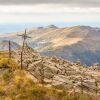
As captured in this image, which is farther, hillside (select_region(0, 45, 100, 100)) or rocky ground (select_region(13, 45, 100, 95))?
rocky ground (select_region(13, 45, 100, 95))

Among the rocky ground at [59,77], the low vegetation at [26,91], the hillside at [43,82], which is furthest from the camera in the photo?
the rocky ground at [59,77]

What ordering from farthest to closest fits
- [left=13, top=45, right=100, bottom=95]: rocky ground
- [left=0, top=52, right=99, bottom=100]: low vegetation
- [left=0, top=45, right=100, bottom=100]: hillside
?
1. [left=13, top=45, right=100, bottom=95]: rocky ground
2. [left=0, top=45, right=100, bottom=100]: hillside
3. [left=0, top=52, right=99, bottom=100]: low vegetation

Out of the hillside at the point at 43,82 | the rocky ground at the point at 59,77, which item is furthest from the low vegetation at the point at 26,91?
the rocky ground at the point at 59,77

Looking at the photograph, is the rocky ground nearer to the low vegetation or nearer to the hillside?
the hillside

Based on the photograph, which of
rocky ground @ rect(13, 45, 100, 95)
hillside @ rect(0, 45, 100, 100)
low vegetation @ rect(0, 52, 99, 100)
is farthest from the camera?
rocky ground @ rect(13, 45, 100, 95)

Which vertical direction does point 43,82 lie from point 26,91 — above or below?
above

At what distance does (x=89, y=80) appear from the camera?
56.6 m

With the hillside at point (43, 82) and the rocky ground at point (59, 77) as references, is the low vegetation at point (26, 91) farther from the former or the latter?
the rocky ground at point (59, 77)

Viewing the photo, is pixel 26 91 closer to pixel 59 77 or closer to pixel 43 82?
pixel 43 82

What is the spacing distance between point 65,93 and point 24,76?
760 cm

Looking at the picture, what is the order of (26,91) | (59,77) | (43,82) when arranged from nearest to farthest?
(26,91)
(43,82)
(59,77)

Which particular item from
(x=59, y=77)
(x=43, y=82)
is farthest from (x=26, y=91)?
(x=59, y=77)

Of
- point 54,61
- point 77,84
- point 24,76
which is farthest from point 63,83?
point 54,61

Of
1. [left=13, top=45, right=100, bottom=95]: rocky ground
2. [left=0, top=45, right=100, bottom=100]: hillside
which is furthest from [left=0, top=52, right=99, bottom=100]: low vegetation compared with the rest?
[left=13, top=45, right=100, bottom=95]: rocky ground
